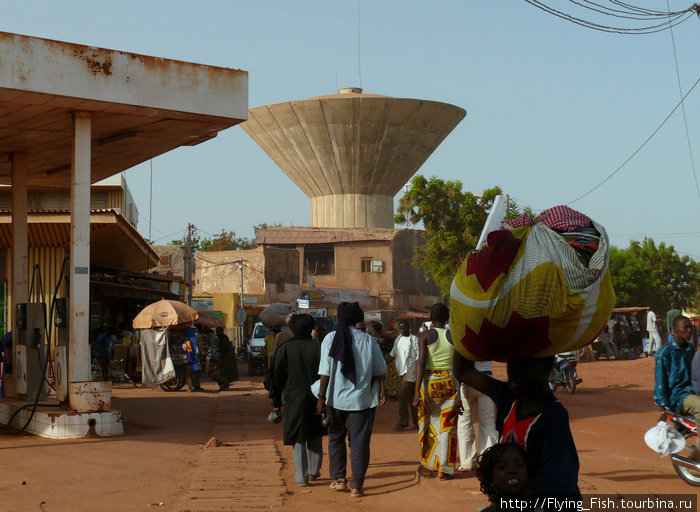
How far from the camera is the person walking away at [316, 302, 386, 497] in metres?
8.05

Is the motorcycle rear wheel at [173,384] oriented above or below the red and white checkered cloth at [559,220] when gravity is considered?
below

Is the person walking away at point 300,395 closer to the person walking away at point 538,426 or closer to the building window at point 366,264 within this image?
the person walking away at point 538,426

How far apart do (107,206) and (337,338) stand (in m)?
27.8

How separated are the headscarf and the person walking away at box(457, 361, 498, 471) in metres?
1.71

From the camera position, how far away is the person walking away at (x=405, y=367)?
1296cm

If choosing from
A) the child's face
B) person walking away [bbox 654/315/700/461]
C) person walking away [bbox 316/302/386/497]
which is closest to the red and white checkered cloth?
the child's face

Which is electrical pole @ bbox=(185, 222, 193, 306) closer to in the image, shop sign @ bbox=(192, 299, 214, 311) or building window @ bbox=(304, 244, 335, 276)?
shop sign @ bbox=(192, 299, 214, 311)

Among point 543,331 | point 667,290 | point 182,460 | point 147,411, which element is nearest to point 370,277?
point 667,290

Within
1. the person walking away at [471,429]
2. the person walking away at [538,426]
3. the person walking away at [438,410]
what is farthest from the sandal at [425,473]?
the person walking away at [538,426]

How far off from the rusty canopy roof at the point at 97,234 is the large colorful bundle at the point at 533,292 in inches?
686

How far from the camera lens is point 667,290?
61.7m

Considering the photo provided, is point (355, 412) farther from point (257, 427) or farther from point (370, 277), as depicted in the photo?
point (370, 277)

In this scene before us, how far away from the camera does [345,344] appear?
8141 mm

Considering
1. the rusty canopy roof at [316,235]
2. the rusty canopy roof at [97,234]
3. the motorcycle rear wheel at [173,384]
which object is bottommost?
the motorcycle rear wheel at [173,384]
